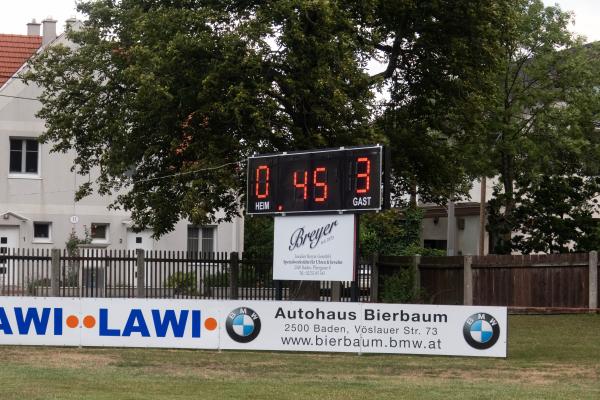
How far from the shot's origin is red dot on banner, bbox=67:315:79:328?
20344 mm

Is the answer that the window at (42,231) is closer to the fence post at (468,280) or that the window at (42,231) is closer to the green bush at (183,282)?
the green bush at (183,282)

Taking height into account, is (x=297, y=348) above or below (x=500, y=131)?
below

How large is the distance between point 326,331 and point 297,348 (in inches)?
24.8

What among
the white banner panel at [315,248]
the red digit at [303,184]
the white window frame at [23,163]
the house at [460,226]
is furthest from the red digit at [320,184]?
the house at [460,226]

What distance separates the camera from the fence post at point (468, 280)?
29.9 metres

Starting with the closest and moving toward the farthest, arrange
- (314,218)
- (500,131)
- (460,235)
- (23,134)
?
(314,218)
(500,131)
(23,134)
(460,235)

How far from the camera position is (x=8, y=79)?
43.0 m

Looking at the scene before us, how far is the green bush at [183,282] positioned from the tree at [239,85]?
152cm

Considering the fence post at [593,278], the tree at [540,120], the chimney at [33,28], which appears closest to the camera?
the fence post at [593,278]

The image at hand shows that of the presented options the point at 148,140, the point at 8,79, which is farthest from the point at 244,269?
the point at 8,79

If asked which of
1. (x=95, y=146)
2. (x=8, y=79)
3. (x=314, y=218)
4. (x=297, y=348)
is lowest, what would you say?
(x=297, y=348)

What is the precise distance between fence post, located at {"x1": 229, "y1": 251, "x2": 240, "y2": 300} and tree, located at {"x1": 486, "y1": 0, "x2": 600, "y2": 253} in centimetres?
1049

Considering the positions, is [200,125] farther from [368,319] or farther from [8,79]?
[8,79]

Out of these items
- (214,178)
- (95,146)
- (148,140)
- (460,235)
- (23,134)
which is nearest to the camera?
(214,178)
